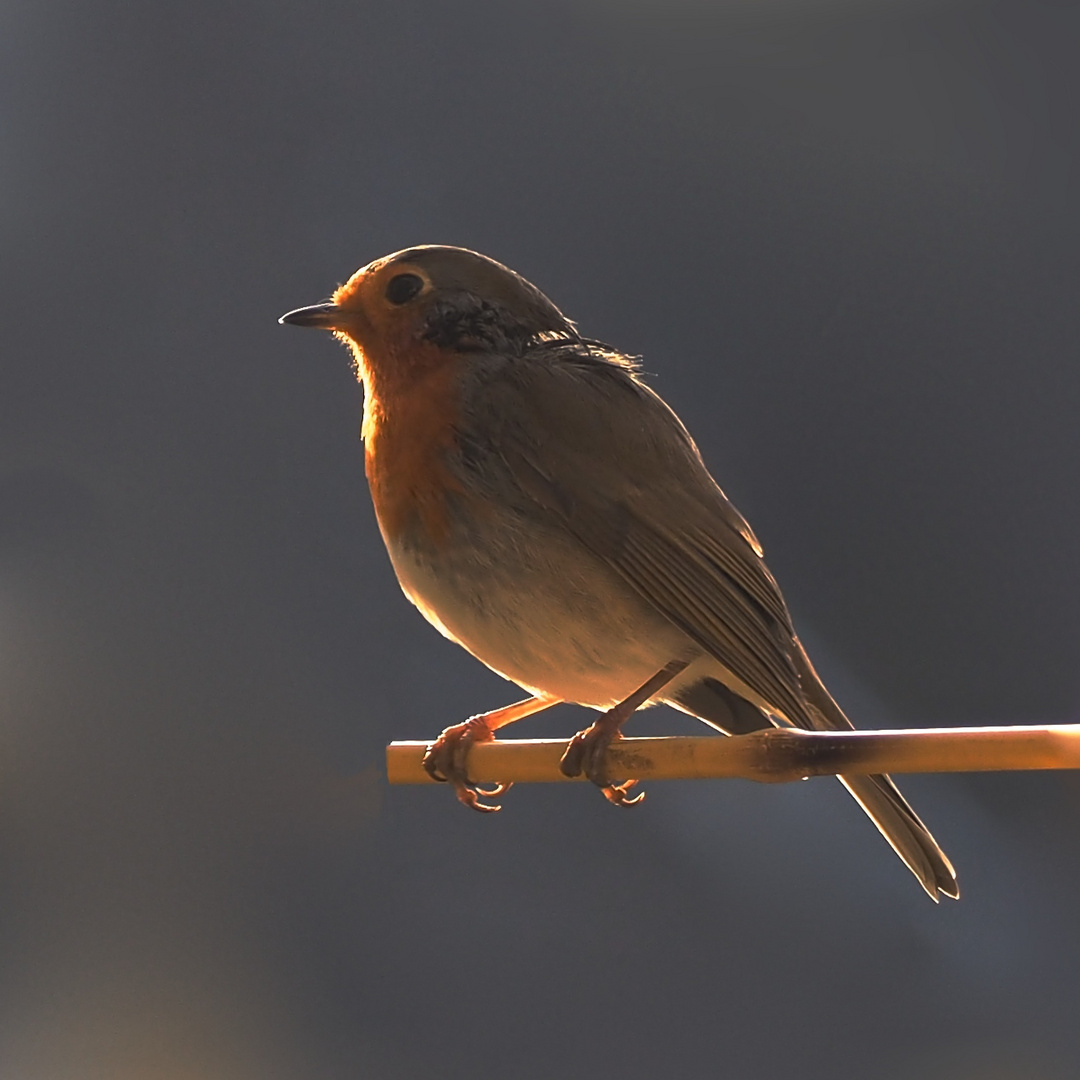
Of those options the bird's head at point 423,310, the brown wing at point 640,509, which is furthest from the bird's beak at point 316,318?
the brown wing at point 640,509

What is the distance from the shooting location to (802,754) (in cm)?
95

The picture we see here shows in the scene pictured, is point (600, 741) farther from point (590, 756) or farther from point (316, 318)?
point (316, 318)

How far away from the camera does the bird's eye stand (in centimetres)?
130

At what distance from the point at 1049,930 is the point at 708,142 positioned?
1.42m

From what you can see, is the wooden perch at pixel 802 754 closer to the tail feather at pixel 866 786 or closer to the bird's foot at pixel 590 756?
the bird's foot at pixel 590 756

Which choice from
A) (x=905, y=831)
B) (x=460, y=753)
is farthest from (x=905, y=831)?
(x=460, y=753)

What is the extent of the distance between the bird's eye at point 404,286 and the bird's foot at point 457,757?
46cm

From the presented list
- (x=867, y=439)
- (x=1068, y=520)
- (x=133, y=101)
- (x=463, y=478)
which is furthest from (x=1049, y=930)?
(x=133, y=101)

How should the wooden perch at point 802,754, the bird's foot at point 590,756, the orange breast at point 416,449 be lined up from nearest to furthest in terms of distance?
the wooden perch at point 802,754 < the bird's foot at point 590,756 < the orange breast at point 416,449

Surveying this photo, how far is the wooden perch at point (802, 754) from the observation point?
867mm

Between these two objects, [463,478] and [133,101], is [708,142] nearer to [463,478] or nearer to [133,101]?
[133,101]

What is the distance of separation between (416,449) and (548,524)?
0.50ft

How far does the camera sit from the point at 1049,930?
79.1 inches

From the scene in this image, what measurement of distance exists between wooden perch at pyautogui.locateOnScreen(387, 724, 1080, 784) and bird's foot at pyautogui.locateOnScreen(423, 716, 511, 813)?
0.04 m
